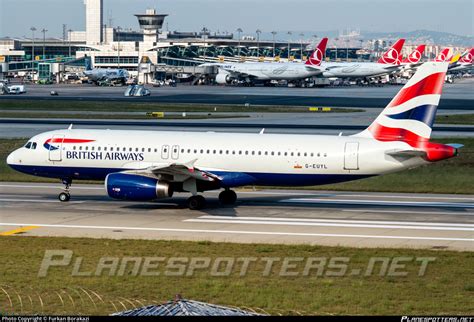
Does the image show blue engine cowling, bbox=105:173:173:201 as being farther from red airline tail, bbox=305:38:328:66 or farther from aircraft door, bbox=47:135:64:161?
red airline tail, bbox=305:38:328:66

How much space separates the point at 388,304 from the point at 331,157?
59.8ft

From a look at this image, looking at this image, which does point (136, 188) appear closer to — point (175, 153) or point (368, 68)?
point (175, 153)

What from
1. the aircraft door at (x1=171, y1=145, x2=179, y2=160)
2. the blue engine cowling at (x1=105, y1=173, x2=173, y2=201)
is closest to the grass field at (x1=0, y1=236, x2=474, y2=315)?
the blue engine cowling at (x1=105, y1=173, x2=173, y2=201)

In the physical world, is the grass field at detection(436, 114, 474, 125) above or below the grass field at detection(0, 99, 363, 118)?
above

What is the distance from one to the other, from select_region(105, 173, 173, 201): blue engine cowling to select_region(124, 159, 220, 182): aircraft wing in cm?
59

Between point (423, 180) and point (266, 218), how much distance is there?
17117mm

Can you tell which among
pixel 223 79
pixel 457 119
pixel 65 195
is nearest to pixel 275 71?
pixel 223 79

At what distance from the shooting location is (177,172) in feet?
133

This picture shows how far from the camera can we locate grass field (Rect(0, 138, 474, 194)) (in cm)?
5072

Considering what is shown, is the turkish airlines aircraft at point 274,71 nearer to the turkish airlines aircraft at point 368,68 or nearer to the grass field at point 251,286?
the turkish airlines aircraft at point 368,68

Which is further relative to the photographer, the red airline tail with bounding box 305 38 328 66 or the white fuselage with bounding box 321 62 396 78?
→ the white fuselage with bounding box 321 62 396 78

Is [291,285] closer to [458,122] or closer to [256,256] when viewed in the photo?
[256,256]

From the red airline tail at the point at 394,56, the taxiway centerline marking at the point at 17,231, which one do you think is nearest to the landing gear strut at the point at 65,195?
the taxiway centerline marking at the point at 17,231

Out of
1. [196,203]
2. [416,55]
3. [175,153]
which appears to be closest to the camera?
[196,203]
